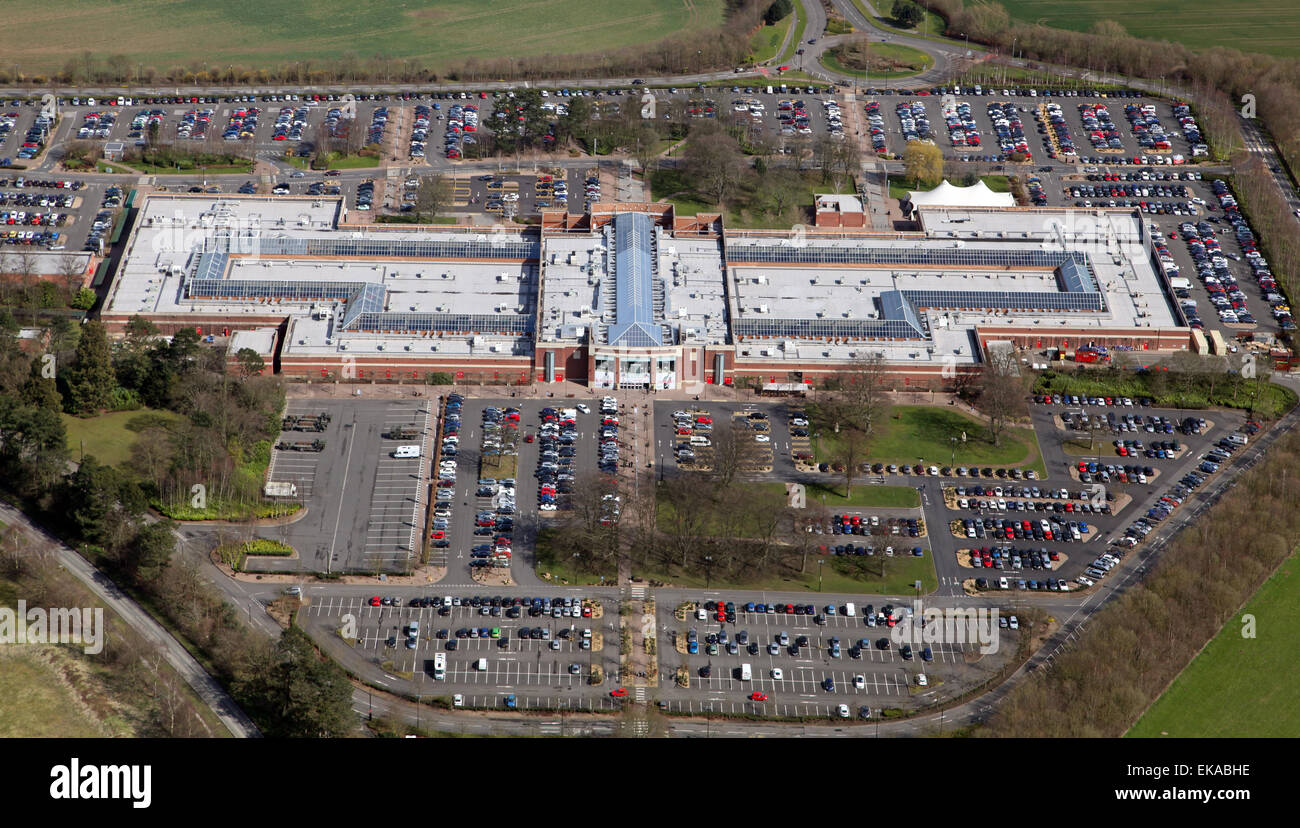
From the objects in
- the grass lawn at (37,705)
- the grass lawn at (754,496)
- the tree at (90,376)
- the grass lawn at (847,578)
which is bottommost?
the grass lawn at (37,705)

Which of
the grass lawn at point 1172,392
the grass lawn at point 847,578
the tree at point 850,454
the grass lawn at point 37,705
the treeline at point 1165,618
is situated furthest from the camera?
the grass lawn at point 1172,392

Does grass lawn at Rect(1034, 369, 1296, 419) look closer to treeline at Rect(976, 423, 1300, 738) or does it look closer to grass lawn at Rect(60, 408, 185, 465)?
treeline at Rect(976, 423, 1300, 738)

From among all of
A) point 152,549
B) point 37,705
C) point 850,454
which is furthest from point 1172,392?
point 37,705

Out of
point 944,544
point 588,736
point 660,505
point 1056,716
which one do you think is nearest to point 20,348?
point 660,505

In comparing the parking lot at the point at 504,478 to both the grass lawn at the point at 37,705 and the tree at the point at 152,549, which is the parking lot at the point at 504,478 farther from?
the grass lawn at the point at 37,705

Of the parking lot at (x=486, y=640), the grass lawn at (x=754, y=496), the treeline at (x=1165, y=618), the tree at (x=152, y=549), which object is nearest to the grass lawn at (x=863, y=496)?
the grass lawn at (x=754, y=496)
